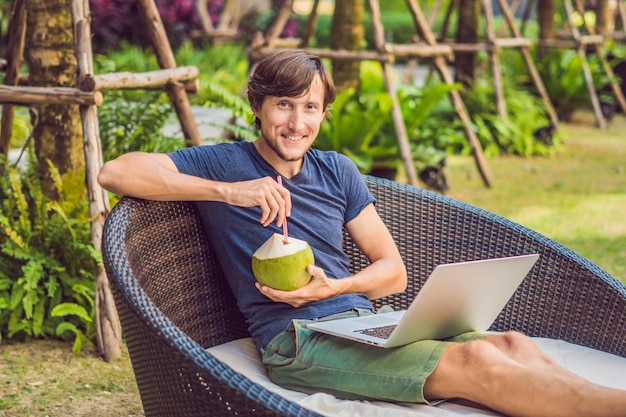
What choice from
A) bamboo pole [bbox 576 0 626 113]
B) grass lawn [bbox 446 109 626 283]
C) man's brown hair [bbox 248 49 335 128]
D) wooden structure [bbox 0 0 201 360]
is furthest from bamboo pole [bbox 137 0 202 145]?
bamboo pole [bbox 576 0 626 113]

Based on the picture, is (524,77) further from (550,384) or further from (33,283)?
(550,384)

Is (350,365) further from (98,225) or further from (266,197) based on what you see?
(98,225)

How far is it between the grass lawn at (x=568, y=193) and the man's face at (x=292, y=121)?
3099mm

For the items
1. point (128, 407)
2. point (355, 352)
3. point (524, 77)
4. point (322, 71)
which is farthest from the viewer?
point (524, 77)

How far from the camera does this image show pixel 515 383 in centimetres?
232

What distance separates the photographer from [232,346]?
290 cm

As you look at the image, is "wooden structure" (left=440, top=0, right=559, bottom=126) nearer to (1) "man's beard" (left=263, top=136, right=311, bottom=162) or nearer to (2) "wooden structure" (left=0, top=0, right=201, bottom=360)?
(2) "wooden structure" (left=0, top=0, right=201, bottom=360)

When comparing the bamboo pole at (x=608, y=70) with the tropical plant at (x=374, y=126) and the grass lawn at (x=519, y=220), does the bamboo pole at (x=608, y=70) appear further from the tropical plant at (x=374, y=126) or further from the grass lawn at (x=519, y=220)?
the tropical plant at (x=374, y=126)

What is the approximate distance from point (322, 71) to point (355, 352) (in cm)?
90

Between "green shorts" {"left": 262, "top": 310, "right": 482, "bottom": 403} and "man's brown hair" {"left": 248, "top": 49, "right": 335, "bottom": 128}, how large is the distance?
71cm

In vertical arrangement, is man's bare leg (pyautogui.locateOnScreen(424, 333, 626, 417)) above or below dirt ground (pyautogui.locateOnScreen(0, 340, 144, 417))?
above

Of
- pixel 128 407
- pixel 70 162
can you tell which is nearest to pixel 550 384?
pixel 128 407

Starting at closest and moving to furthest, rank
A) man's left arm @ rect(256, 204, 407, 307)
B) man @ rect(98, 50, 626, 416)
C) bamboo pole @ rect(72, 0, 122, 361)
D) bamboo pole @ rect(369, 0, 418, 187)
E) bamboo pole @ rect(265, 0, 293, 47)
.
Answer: man @ rect(98, 50, 626, 416), man's left arm @ rect(256, 204, 407, 307), bamboo pole @ rect(72, 0, 122, 361), bamboo pole @ rect(369, 0, 418, 187), bamboo pole @ rect(265, 0, 293, 47)

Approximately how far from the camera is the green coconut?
253cm
